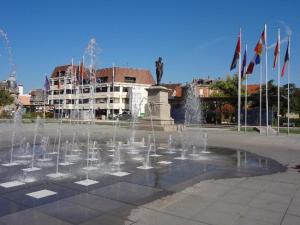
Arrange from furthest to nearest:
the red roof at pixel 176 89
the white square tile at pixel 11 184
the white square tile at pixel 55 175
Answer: the red roof at pixel 176 89 → the white square tile at pixel 55 175 → the white square tile at pixel 11 184

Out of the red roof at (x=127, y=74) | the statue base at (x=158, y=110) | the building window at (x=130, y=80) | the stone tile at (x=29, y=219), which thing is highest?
the red roof at (x=127, y=74)

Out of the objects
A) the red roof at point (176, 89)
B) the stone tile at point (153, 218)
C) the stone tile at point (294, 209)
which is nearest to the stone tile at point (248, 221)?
the stone tile at point (153, 218)

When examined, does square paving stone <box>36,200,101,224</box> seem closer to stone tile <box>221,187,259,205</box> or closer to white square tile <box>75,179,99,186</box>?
white square tile <box>75,179,99,186</box>

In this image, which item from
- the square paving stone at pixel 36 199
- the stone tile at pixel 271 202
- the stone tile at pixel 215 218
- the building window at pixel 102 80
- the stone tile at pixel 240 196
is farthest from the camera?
the building window at pixel 102 80

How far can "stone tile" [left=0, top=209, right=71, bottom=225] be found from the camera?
4910 millimetres

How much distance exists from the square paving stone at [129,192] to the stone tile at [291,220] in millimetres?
2389

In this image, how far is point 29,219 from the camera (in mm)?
5059

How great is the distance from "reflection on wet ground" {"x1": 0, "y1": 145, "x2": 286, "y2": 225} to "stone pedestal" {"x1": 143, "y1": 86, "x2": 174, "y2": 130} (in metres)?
14.5

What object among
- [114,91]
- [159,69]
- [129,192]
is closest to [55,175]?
[129,192]

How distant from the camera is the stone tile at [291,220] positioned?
503 centimetres

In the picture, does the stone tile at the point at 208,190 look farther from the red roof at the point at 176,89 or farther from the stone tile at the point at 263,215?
the red roof at the point at 176,89

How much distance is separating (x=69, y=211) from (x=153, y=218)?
1408mm

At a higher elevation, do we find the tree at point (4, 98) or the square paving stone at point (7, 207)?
the tree at point (4, 98)

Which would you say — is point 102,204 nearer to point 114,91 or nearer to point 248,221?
point 248,221
